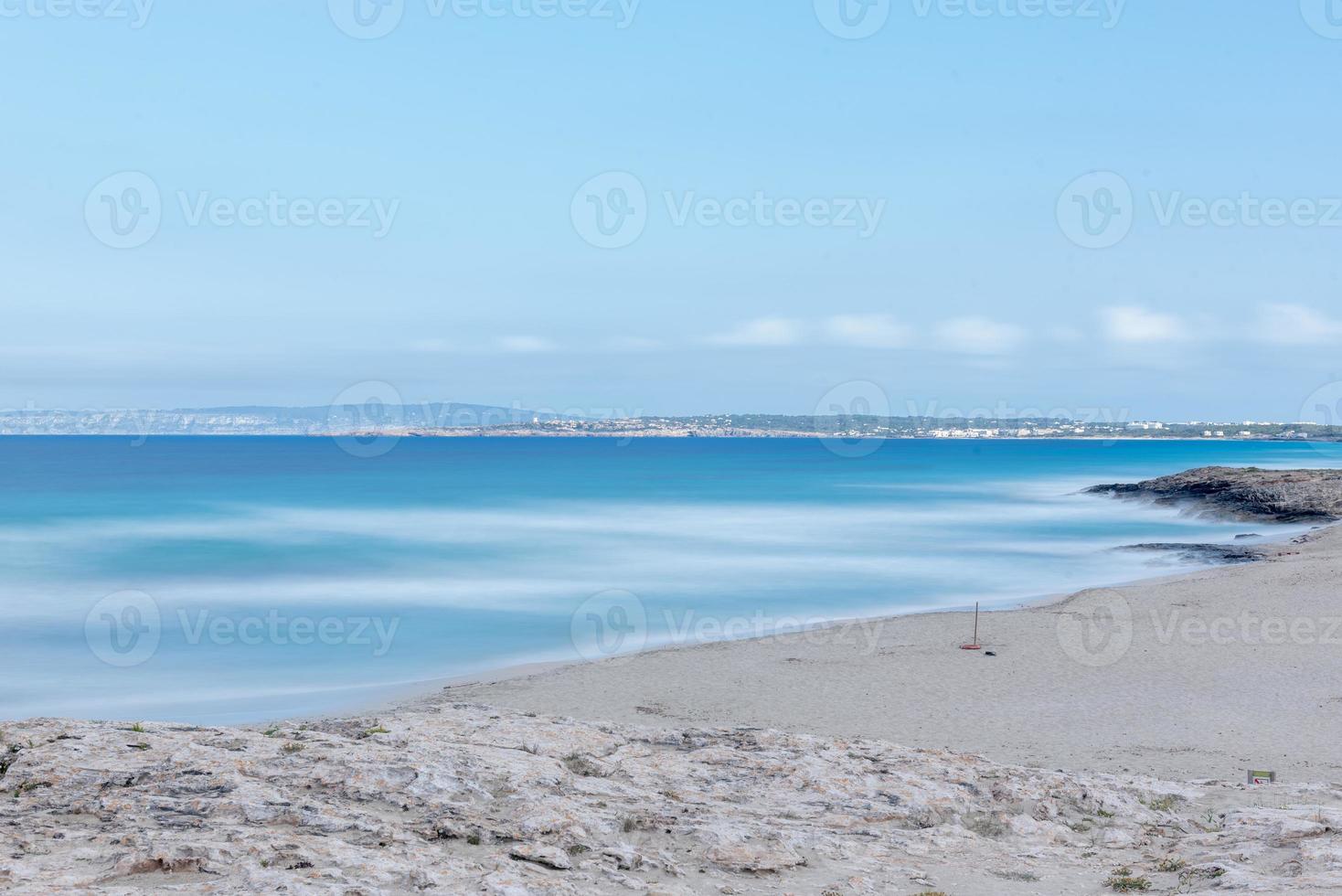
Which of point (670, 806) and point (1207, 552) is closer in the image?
point (670, 806)

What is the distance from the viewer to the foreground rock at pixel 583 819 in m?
6.94

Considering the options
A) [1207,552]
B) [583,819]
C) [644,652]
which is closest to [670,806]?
[583,819]

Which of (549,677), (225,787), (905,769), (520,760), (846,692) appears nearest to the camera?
(225,787)

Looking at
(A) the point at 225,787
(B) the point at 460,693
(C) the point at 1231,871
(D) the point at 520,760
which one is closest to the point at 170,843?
(A) the point at 225,787

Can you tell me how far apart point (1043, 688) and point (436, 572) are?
24.9m

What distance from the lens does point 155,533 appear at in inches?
1898

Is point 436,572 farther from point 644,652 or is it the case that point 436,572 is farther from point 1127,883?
point 1127,883

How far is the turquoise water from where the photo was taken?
2159cm

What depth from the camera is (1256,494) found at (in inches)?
2157

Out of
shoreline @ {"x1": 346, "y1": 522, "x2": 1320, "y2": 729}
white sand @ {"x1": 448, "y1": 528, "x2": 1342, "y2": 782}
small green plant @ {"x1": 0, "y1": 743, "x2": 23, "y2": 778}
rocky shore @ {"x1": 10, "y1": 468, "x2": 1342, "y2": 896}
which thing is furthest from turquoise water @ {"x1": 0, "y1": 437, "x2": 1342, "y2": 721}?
rocky shore @ {"x1": 10, "y1": 468, "x2": 1342, "y2": 896}

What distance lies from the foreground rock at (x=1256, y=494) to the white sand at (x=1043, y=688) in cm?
3063

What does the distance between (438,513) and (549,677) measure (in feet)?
148

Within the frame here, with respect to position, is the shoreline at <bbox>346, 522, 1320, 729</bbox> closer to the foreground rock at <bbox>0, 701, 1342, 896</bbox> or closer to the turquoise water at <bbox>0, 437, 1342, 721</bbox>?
the turquoise water at <bbox>0, 437, 1342, 721</bbox>

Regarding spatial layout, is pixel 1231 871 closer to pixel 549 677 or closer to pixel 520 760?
pixel 520 760
